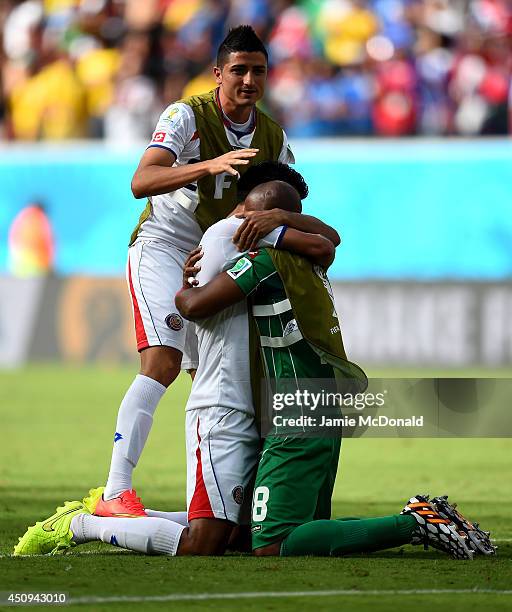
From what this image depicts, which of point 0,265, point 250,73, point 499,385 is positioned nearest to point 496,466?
point 499,385

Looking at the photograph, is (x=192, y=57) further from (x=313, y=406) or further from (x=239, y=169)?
(x=313, y=406)

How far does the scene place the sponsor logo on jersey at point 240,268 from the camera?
20.9 ft

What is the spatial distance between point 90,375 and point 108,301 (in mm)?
1014

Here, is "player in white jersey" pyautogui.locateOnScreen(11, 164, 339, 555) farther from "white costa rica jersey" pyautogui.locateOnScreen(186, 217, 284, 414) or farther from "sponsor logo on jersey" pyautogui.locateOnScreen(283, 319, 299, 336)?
"sponsor logo on jersey" pyautogui.locateOnScreen(283, 319, 299, 336)

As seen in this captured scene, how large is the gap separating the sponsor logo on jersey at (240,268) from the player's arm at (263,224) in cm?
9

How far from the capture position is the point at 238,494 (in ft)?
21.0

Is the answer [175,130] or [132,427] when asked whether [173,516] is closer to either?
[132,427]

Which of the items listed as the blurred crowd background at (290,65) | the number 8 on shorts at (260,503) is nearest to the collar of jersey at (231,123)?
the number 8 on shorts at (260,503)

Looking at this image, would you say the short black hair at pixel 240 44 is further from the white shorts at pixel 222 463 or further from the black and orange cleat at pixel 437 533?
the black and orange cleat at pixel 437 533

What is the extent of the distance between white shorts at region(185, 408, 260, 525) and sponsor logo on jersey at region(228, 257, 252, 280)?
2.05 ft

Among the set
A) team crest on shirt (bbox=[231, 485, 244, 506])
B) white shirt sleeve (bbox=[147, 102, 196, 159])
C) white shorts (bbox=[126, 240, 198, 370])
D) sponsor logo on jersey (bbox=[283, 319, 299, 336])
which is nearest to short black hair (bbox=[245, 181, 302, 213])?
sponsor logo on jersey (bbox=[283, 319, 299, 336])

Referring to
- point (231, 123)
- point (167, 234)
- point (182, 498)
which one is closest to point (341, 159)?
point (182, 498)

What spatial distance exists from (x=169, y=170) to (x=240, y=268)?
0.87 meters

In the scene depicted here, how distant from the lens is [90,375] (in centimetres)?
1752
